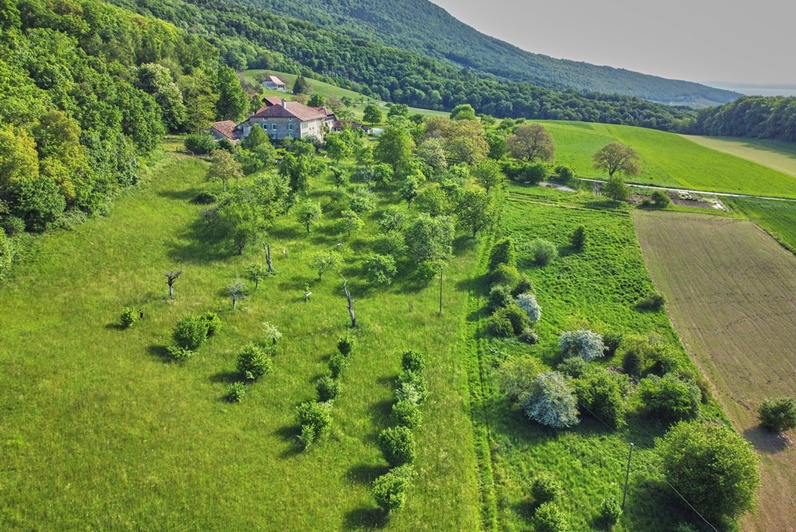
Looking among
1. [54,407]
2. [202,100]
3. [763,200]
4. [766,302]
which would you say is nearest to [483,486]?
[54,407]

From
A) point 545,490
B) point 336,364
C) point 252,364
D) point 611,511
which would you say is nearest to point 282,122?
point 252,364


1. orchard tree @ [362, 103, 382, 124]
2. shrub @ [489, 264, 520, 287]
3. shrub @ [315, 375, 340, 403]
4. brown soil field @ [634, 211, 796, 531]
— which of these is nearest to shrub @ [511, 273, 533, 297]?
shrub @ [489, 264, 520, 287]

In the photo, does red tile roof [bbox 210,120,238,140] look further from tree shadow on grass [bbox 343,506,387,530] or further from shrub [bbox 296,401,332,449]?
tree shadow on grass [bbox 343,506,387,530]

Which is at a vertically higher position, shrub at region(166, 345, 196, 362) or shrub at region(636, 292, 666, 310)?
shrub at region(636, 292, 666, 310)

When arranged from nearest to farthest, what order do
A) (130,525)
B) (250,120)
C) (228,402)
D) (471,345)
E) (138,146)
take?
(130,525) < (228,402) < (471,345) < (138,146) < (250,120)

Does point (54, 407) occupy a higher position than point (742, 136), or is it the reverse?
point (742, 136)

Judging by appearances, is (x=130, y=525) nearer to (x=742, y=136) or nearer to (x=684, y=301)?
(x=684, y=301)
